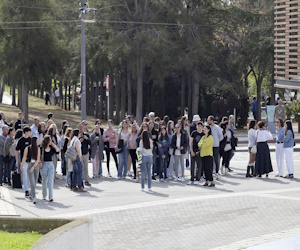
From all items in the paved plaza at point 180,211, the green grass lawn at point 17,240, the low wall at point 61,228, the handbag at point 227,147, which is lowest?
the paved plaza at point 180,211

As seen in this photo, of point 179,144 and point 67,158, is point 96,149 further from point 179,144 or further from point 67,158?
point 179,144

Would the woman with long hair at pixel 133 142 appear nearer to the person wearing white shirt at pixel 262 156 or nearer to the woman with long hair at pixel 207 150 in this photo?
the woman with long hair at pixel 207 150

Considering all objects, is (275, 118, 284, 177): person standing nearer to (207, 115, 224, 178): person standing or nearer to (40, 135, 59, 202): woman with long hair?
(207, 115, 224, 178): person standing

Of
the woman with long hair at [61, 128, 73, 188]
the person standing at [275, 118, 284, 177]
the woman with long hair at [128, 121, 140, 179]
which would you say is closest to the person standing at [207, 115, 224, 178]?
the person standing at [275, 118, 284, 177]

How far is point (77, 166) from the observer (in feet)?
66.4

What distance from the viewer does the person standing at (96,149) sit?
2325 centimetres

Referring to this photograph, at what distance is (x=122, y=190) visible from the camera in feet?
68.2

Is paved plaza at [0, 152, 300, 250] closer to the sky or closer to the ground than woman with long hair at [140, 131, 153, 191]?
closer to the ground

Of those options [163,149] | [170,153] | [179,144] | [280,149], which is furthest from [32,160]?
[280,149]

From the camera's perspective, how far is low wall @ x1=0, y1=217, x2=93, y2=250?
1026 cm

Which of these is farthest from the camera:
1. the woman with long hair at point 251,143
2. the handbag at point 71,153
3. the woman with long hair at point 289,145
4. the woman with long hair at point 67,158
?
the woman with long hair at point 251,143

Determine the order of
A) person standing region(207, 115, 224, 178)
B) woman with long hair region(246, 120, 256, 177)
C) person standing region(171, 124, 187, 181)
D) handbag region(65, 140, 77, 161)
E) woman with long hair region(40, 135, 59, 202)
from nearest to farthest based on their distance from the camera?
woman with long hair region(40, 135, 59, 202)
handbag region(65, 140, 77, 161)
person standing region(171, 124, 187, 181)
person standing region(207, 115, 224, 178)
woman with long hair region(246, 120, 256, 177)

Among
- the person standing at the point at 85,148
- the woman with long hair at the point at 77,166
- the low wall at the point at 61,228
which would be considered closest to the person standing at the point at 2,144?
the person standing at the point at 85,148

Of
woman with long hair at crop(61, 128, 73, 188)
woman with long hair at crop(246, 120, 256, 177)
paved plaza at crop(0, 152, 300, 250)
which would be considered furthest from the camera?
woman with long hair at crop(246, 120, 256, 177)
